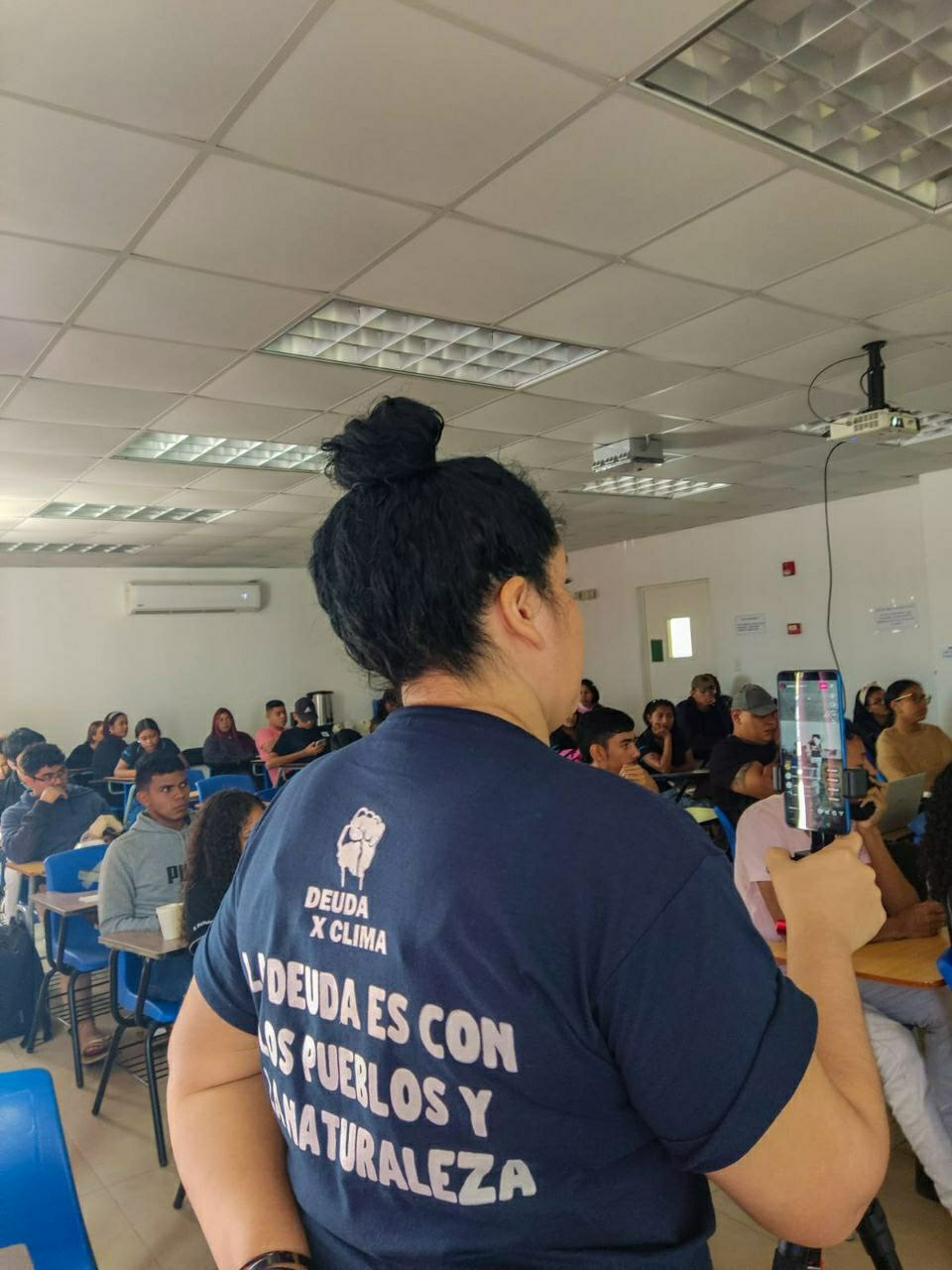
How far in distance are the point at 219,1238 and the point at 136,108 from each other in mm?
2306

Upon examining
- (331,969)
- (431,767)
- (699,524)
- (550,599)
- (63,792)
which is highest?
(699,524)

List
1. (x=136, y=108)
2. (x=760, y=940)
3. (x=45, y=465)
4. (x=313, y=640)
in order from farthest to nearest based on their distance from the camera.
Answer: (x=313, y=640), (x=45, y=465), (x=136, y=108), (x=760, y=940)

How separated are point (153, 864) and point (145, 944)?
1.48ft

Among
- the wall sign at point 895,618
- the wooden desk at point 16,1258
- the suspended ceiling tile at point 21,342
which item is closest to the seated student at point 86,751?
the suspended ceiling tile at point 21,342

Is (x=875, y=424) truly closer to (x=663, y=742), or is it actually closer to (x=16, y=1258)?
(x=663, y=742)

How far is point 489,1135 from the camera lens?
65cm

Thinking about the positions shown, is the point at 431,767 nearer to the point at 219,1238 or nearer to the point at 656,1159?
the point at 656,1159

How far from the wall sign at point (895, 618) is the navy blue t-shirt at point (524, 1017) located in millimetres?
7745

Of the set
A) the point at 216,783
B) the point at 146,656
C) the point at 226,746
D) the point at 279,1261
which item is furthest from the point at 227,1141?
the point at 146,656

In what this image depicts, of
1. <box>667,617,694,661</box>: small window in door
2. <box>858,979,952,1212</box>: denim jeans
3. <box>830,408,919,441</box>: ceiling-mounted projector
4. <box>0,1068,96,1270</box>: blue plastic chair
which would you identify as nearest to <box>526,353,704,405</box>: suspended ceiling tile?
<box>830,408,919,441</box>: ceiling-mounted projector

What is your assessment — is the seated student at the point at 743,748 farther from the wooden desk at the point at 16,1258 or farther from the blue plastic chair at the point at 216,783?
the wooden desk at the point at 16,1258

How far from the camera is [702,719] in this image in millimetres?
8031

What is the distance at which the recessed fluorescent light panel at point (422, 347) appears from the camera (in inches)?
149

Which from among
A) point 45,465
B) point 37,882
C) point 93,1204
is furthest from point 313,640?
point 93,1204
